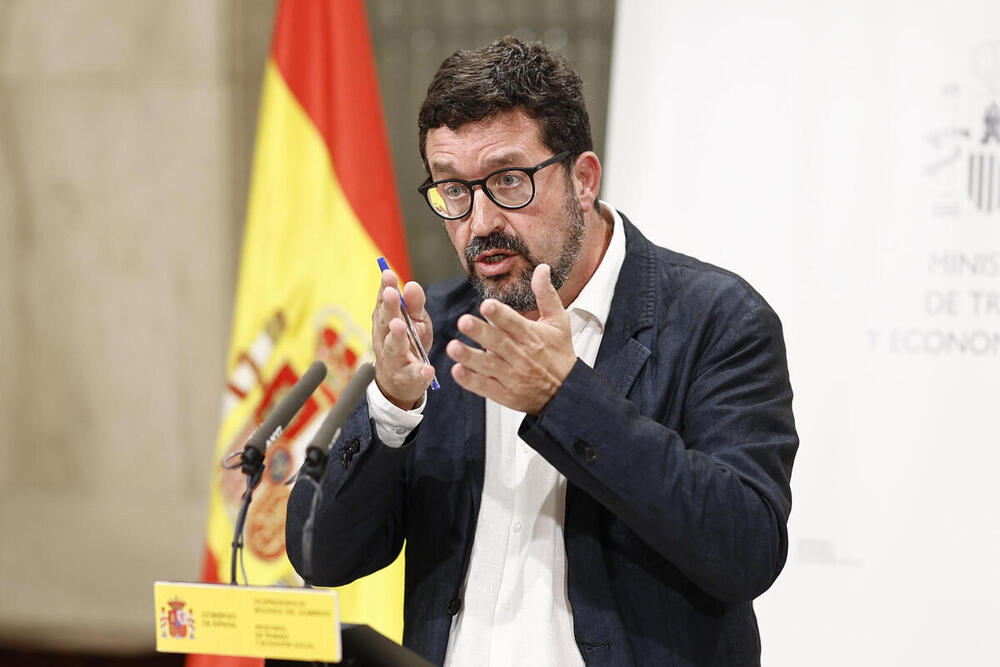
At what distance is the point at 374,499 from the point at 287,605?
22.4 inches

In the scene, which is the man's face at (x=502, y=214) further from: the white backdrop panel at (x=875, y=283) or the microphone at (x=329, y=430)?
the white backdrop panel at (x=875, y=283)

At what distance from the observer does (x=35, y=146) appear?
409 cm

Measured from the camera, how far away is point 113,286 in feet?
13.4

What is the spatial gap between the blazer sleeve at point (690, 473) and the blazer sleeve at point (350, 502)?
0.32m

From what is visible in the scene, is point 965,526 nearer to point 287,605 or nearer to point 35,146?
point 287,605

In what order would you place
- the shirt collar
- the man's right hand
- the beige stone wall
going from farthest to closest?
the beige stone wall < the shirt collar < the man's right hand

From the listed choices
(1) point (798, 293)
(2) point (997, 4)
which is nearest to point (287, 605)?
(1) point (798, 293)

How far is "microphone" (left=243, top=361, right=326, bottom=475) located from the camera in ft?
4.02

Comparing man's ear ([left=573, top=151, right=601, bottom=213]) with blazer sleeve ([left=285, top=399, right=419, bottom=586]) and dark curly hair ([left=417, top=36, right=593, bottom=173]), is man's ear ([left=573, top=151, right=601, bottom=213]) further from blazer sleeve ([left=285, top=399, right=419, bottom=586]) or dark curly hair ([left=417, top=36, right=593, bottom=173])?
blazer sleeve ([left=285, top=399, right=419, bottom=586])

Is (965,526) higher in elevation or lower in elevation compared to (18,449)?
higher

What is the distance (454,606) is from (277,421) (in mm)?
576

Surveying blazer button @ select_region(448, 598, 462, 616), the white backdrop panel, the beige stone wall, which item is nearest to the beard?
blazer button @ select_region(448, 598, 462, 616)

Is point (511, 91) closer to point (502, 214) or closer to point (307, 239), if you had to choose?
point (502, 214)

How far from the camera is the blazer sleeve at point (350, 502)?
1664 mm
